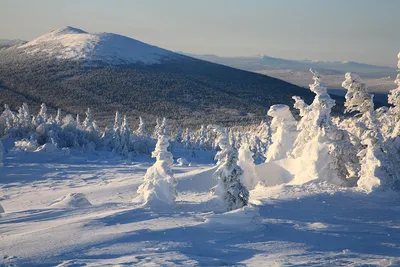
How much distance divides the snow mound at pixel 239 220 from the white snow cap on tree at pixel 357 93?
9.33 meters

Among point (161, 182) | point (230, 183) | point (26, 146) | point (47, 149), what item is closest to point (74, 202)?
point (161, 182)

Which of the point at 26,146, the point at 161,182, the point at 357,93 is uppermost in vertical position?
the point at 357,93

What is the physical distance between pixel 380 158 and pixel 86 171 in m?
27.2

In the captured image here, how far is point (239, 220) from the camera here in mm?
14516

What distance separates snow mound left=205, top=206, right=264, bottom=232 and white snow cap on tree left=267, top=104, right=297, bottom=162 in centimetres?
1392

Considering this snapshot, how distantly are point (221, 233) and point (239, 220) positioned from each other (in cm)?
125

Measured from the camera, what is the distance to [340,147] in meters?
21.0

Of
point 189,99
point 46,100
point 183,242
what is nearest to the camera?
point 183,242

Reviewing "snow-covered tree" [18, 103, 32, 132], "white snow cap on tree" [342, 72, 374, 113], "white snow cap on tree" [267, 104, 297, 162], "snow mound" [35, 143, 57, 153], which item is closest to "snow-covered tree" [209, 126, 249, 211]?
"white snow cap on tree" [342, 72, 374, 113]

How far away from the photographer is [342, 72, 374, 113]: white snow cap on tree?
2105cm

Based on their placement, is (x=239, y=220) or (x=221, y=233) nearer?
(x=221, y=233)

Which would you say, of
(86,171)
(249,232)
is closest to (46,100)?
(86,171)

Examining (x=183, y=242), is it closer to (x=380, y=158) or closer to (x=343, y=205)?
(x=343, y=205)

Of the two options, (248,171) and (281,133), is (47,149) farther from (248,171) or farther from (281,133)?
(281,133)
